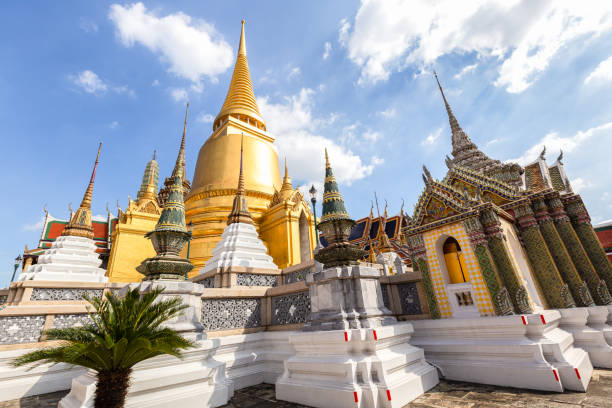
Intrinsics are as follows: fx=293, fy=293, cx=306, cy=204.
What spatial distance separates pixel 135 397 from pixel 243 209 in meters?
7.07

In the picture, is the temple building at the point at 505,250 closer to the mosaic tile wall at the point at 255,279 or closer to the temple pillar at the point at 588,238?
the temple pillar at the point at 588,238

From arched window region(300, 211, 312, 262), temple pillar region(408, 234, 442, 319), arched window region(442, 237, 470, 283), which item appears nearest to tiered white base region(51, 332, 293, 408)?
temple pillar region(408, 234, 442, 319)

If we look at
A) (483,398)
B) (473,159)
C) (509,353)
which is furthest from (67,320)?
(473,159)

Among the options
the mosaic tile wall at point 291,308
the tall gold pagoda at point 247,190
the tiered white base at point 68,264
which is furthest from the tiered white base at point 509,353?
the tiered white base at point 68,264

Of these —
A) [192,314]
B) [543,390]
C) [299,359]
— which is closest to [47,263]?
[192,314]

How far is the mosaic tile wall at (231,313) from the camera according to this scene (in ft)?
17.5

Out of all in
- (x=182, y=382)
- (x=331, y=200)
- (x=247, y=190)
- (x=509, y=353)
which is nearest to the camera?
(x=182, y=382)

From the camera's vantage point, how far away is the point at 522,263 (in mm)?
6742

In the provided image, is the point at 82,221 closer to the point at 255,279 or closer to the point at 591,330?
the point at 255,279

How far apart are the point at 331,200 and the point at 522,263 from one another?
4.99 metres

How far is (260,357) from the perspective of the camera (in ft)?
17.8

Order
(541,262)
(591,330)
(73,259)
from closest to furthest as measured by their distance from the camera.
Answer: (591,330) < (541,262) < (73,259)

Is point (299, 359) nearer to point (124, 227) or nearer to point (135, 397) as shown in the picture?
point (135, 397)

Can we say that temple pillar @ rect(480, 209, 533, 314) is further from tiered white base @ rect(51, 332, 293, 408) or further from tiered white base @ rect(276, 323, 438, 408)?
tiered white base @ rect(51, 332, 293, 408)
